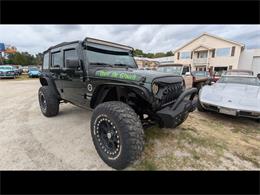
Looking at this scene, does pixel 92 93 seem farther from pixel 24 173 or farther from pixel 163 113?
pixel 24 173

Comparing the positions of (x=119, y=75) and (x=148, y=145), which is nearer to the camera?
(x=119, y=75)

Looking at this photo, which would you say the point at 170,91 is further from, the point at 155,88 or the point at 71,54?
the point at 71,54

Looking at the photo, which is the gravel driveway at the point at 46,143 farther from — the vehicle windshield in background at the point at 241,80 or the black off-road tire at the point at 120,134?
the vehicle windshield in background at the point at 241,80

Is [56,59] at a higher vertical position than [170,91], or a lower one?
higher

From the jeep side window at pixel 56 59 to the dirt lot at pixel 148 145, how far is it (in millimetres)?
1555

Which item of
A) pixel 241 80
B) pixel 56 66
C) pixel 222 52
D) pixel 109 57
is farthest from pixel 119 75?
pixel 222 52

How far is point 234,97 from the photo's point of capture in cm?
418

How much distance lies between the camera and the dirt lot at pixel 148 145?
241cm

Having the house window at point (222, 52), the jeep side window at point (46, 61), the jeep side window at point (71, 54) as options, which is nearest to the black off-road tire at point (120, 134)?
the jeep side window at point (71, 54)

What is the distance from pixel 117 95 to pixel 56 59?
92.5 inches

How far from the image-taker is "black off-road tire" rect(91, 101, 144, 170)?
2.03 metres

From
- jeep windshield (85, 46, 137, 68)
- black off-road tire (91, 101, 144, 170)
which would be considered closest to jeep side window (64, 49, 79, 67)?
jeep windshield (85, 46, 137, 68)

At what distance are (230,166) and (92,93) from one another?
8.59 ft
